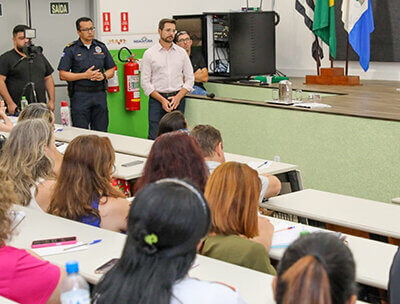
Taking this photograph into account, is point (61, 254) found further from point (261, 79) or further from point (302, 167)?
point (261, 79)

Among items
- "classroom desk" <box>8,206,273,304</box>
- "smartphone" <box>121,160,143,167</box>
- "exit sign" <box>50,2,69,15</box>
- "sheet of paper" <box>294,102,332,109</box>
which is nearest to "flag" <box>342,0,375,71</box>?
"sheet of paper" <box>294,102,332,109</box>

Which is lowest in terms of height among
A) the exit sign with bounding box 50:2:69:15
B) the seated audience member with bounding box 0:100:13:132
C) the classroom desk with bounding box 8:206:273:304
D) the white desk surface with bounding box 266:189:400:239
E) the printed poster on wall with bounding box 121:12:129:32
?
the white desk surface with bounding box 266:189:400:239

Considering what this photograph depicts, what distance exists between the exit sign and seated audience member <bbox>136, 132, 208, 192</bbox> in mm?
5552

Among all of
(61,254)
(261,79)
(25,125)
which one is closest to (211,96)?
(261,79)

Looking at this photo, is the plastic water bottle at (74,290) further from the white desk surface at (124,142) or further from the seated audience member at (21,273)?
the white desk surface at (124,142)

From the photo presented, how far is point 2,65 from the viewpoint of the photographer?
7070 mm

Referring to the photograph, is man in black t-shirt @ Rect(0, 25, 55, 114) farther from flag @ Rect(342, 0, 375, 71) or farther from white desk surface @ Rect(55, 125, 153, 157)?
flag @ Rect(342, 0, 375, 71)

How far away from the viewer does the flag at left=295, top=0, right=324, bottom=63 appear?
888 cm

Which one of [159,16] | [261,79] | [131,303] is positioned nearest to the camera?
[131,303]

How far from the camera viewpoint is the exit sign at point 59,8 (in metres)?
8.23

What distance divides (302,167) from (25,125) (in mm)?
2968

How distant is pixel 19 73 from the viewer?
23.4ft

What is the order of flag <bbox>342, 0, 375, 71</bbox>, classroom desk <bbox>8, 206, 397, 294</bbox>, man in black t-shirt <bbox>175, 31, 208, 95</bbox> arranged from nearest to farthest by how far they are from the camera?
1. classroom desk <bbox>8, 206, 397, 294</bbox>
2. man in black t-shirt <bbox>175, 31, 208, 95</bbox>
3. flag <bbox>342, 0, 375, 71</bbox>

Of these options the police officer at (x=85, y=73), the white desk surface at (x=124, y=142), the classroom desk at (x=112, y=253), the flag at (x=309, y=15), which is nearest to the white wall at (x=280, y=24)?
the flag at (x=309, y=15)
